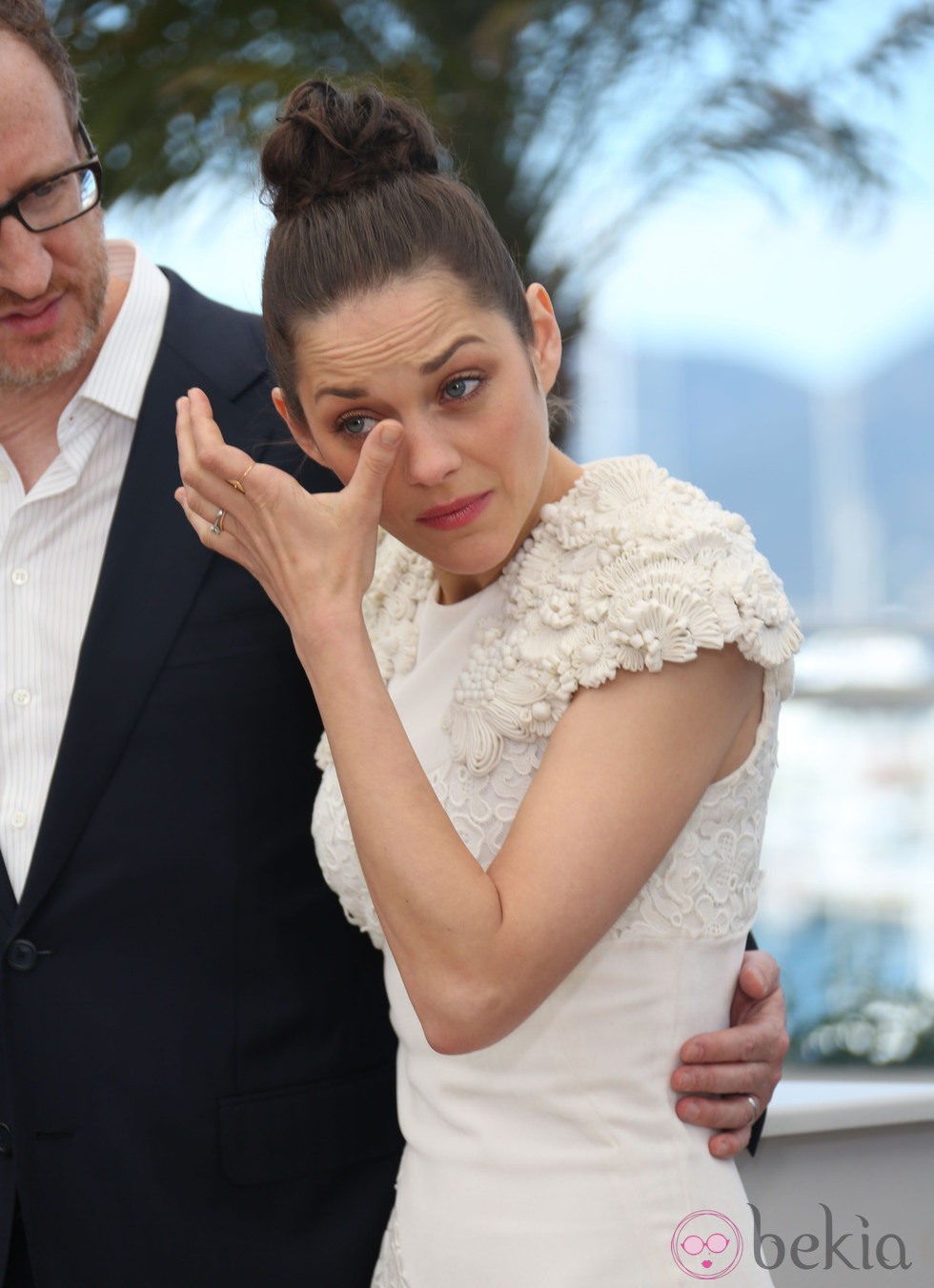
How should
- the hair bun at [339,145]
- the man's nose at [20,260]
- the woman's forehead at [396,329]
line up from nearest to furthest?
the woman's forehead at [396,329] < the hair bun at [339,145] < the man's nose at [20,260]

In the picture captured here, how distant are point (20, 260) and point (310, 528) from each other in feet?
2.45

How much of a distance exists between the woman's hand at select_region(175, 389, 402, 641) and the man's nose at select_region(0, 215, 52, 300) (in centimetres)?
56

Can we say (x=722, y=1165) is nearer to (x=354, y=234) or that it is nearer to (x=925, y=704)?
(x=354, y=234)

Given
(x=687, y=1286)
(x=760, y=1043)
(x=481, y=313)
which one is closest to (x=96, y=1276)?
(x=687, y=1286)

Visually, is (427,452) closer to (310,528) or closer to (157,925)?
(310,528)

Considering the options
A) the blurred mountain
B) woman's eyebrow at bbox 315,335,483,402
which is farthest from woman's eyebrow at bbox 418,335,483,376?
the blurred mountain

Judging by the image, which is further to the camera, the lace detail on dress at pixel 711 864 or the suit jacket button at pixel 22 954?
the suit jacket button at pixel 22 954

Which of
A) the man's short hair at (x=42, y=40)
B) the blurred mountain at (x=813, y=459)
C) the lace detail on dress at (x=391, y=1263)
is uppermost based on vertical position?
the man's short hair at (x=42, y=40)

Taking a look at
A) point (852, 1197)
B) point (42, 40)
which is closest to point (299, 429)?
point (42, 40)

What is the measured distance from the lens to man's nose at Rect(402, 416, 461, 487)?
151 cm

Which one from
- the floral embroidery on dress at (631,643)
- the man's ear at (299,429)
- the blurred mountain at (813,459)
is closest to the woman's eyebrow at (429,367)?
the man's ear at (299,429)

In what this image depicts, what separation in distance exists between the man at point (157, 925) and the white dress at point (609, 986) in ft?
0.77

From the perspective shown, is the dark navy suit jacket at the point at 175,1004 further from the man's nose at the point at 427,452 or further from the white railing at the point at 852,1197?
the white railing at the point at 852,1197

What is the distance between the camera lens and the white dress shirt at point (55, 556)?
1.87m
